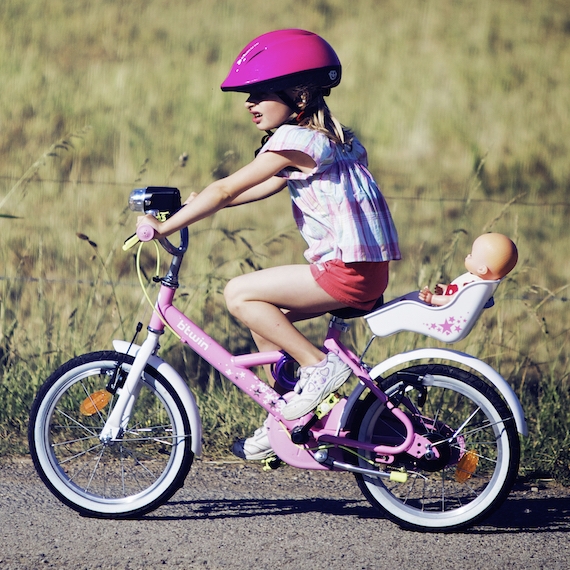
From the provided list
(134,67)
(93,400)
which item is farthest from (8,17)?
(93,400)

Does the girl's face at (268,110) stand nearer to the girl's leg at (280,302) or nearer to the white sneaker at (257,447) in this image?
the girl's leg at (280,302)

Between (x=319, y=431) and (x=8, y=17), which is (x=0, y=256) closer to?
(x=8, y=17)

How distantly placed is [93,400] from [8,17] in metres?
3.71

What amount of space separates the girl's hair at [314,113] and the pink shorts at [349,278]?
0.44 metres

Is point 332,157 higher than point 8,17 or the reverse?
the reverse

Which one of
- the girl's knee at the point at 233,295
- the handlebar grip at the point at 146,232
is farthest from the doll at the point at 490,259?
the handlebar grip at the point at 146,232

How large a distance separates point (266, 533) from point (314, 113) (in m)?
1.56

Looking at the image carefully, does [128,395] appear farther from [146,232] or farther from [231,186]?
[231,186]

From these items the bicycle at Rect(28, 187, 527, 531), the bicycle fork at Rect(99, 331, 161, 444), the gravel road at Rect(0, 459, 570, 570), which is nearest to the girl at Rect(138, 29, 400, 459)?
the bicycle at Rect(28, 187, 527, 531)

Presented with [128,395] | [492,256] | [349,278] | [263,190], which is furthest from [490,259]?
[128,395]

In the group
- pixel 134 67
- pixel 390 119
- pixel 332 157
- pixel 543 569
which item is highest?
pixel 134 67

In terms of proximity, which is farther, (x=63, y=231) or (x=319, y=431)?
(x=63, y=231)

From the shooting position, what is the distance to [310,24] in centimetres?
613

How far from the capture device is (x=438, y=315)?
10.7 feet
